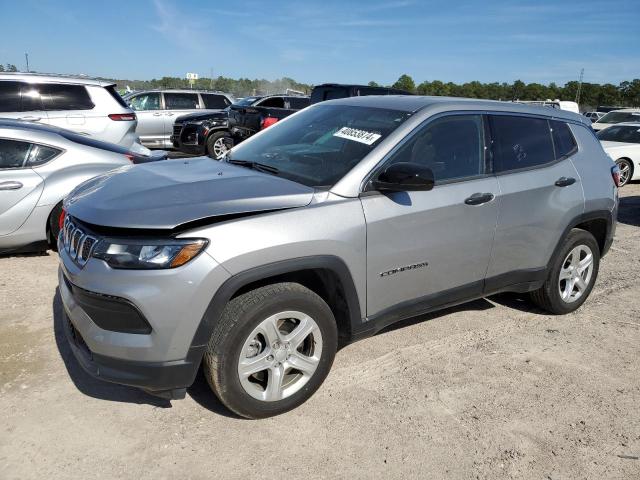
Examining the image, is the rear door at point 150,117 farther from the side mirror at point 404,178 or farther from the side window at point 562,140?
the side mirror at point 404,178

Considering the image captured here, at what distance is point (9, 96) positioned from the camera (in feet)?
25.6

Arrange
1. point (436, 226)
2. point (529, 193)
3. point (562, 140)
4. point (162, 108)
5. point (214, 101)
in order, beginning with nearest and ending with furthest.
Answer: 1. point (436, 226)
2. point (529, 193)
3. point (562, 140)
4. point (162, 108)
5. point (214, 101)

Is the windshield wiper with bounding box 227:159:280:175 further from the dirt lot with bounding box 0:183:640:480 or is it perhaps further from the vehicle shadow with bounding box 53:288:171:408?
the vehicle shadow with bounding box 53:288:171:408

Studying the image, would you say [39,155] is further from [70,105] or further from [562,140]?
[562,140]

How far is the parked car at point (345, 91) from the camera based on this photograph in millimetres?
11109

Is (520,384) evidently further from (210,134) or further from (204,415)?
(210,134)

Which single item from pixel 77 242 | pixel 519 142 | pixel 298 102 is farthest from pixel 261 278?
pixel 298 102

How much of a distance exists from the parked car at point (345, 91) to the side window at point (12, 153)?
6.66m

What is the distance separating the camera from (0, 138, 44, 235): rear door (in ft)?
16.1

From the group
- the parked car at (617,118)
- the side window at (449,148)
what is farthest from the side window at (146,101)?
the parked car at (617,118)

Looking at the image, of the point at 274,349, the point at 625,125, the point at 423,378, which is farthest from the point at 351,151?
the point at 625,125

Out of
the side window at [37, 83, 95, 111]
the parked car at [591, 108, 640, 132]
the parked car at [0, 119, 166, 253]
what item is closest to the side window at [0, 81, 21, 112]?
the side window at [37, 83, 95, 111]

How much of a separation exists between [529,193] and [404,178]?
1.35 metres

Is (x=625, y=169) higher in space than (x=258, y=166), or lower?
lower
